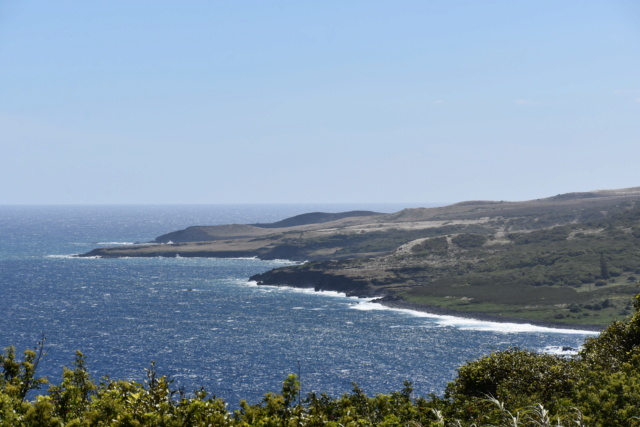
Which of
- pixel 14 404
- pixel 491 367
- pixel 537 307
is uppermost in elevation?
pixel 14 404

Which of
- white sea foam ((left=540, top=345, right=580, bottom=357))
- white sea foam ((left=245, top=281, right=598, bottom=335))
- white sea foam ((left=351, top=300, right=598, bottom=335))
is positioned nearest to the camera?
white sea foam ((left=540, top=345, right=580, bottom=357))

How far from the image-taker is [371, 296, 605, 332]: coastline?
474 ft

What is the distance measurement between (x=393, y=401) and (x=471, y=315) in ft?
411

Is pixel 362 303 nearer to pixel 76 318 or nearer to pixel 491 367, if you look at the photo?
pixel 76 318

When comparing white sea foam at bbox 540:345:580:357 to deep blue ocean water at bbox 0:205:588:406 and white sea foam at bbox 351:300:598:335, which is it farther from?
white sea foam at bbox 351:300:598:335

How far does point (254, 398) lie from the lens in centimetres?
8994

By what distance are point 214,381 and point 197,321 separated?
5160 centimetres

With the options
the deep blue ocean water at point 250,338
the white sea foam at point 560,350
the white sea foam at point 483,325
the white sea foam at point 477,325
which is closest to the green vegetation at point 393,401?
the deep blue ocean water at point 250,338

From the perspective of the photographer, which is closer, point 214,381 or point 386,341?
point 214,381

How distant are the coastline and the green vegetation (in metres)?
94.5

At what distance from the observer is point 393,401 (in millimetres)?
41594

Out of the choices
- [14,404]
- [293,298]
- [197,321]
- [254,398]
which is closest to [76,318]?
[197,321]

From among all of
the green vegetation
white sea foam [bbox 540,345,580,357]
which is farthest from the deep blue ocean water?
the green vegetation

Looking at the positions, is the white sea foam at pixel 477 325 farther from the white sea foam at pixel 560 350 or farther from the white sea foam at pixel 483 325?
the white sea foam at pixel 560 350
